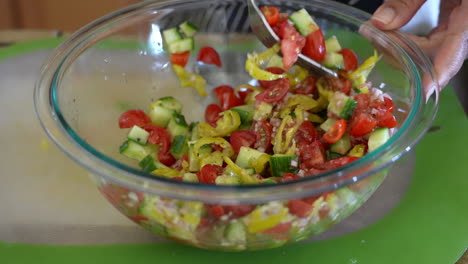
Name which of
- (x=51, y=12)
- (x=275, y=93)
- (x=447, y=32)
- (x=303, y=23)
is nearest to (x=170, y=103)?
(x=275, y=93)

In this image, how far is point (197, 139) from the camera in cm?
124

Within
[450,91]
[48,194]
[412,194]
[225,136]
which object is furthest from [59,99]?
[450,91]

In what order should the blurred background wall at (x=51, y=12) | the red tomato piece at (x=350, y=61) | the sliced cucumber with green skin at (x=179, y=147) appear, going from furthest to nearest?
the blurred background wall at (x=51, y=12), the red tomato piece at (x=350, y=61), the sliced cucumber with green skin at (x=179, y=147)

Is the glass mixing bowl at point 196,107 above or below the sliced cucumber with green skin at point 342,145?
above

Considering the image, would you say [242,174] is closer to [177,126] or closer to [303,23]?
[177,126]

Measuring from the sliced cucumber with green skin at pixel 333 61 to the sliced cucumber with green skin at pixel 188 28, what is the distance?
34 cm

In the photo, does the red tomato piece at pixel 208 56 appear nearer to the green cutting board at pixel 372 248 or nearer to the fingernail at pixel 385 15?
the fingernail at pixel 385 15

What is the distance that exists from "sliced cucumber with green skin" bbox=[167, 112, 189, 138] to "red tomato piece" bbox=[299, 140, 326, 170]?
0.93ft

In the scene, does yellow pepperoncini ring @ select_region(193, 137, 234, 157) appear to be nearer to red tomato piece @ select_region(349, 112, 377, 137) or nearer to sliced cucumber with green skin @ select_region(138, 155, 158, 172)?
sliced cucumber with green skin @ select_region(138, 155, 158, 172)

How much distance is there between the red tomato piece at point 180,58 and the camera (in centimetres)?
138

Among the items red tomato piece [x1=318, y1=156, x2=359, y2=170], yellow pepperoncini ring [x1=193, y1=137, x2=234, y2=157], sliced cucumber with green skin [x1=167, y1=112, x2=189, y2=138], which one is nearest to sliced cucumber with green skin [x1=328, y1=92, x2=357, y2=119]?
red tomato piece [x1=318, y1=156, x2=359, y2=170]

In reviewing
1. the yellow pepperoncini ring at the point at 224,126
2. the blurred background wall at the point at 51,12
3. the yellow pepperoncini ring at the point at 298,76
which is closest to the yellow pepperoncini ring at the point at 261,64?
the yellow pepperoncini ring at the point at 298,76

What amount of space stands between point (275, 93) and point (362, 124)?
233 mm

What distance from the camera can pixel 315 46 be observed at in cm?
127
